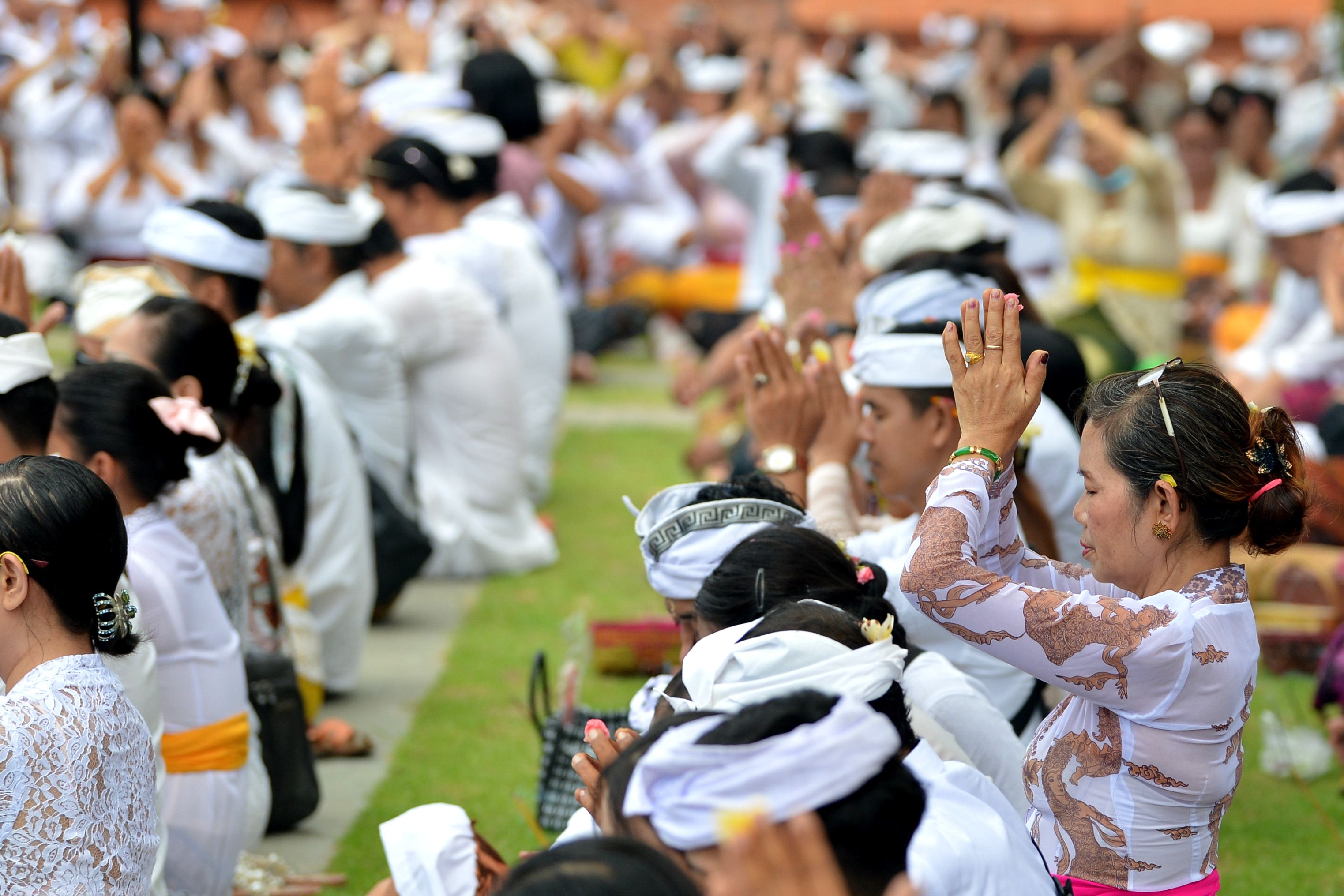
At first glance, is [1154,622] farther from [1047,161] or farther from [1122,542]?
[1047,161]

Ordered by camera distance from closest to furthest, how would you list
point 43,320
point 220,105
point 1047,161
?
point 43,320 → point 1047,161 → point 220,105

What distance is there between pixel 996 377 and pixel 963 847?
2.22 feet

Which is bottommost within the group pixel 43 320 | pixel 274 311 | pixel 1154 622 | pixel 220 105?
pixel 220 105

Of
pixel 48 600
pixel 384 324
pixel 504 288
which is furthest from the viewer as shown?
pixel 504 288

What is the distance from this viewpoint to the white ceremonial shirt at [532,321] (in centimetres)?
673

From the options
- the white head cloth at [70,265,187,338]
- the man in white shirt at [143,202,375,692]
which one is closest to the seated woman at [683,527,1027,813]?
the white head cloth at [70,265,187,338]

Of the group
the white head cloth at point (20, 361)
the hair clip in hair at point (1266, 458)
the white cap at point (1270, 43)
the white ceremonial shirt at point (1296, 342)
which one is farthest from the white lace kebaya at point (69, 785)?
the white cap at point (1270, 43)

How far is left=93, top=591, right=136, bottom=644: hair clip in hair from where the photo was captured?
2268 millimetres

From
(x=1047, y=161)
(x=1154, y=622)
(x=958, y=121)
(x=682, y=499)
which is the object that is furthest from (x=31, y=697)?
(x=958, y=121)

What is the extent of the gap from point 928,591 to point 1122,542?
324 mm

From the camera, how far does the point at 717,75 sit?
11945mm

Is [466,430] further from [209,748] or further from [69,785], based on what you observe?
[69,785]

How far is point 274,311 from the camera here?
5379 mm

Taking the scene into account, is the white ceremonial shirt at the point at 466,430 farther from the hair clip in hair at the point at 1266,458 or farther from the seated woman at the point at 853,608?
the hair clip in hair at the point at 1266,458
